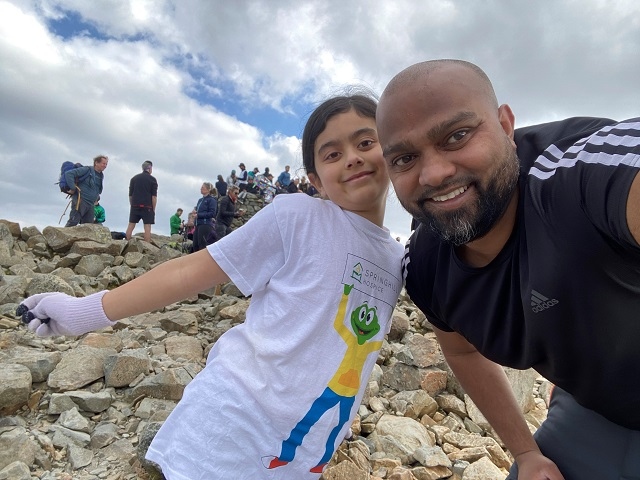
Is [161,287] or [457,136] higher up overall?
[457,136]

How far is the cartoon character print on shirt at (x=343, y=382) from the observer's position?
1580mm

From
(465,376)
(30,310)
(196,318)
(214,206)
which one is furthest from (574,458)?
(214,206)

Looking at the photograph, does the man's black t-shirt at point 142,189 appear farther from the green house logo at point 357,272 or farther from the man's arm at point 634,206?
the man's arm at point 634,206

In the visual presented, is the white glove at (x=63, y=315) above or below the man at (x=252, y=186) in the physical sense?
below

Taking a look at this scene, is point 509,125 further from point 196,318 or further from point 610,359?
point 196,318

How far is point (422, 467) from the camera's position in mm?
2891

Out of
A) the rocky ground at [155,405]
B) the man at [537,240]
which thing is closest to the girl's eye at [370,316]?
the man at [537,240]

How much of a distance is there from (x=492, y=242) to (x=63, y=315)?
149 cm

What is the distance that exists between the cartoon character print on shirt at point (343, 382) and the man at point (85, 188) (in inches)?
366

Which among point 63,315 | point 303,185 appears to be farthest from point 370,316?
point 303,185

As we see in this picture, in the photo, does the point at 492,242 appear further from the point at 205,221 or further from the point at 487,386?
the point at 205,221

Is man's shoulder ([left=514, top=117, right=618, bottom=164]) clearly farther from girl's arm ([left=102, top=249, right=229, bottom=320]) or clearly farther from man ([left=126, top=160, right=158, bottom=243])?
man ([left=126, top=160, right=158, bottom=243])

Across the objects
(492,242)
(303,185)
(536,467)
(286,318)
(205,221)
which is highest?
(303,185)

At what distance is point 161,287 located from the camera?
1.65 metres
